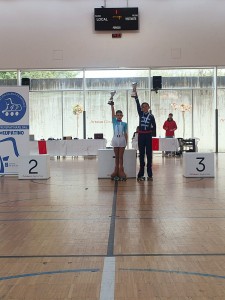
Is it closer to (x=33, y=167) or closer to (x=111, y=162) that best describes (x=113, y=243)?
(x=111, y=162)

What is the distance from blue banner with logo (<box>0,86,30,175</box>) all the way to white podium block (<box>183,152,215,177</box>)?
384 cm

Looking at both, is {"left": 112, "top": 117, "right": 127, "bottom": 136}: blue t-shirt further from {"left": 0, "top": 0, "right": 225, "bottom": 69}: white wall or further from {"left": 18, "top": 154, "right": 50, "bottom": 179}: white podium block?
{"left": 0, "top": 0, "right": 225, "bottom": 69}: white wall

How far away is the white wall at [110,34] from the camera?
23.2m

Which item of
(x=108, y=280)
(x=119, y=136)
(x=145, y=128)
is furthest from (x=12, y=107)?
(x=108, y=280)

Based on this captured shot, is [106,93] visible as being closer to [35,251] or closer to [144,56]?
[144,56]

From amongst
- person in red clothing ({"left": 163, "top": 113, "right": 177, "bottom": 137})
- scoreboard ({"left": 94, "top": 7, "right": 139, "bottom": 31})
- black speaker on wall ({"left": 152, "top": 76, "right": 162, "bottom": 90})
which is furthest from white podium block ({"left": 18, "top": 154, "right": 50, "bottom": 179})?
black speaker on wall ({"left": 152, "top": 76, "right": 162, "bottom": 90})

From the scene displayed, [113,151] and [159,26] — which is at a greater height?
[159,26]

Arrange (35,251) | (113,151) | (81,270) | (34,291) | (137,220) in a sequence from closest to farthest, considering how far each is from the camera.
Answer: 1. (34,291)
2. (81,270)
3. (35,251)
4. (137,220)
5. (113,151)

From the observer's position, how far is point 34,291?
4.09 meters

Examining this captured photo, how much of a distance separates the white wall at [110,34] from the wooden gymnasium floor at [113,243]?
538 inches

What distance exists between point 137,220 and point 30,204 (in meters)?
2.29

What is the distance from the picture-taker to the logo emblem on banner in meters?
→ 13.2

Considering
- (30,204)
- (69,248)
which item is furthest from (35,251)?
(30,204)

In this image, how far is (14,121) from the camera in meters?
13.2
